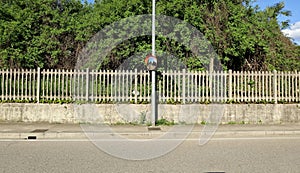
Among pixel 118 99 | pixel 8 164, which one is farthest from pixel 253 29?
pixel 8 164

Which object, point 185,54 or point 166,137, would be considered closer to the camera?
point 166,137

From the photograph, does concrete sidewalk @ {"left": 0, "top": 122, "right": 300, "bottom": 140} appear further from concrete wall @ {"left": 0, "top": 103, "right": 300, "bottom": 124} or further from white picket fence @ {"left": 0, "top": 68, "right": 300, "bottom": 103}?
white picket fence @ {"left": 0, "top": 68, "right": 300, "bottom": 103}

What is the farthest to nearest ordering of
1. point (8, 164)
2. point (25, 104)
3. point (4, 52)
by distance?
point (4, 52) → point (25, 104) → point (8, 164)

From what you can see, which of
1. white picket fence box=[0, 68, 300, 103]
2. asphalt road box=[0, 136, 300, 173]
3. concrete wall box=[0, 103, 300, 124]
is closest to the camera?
asphalt road box=[0, 136, 300, 173]

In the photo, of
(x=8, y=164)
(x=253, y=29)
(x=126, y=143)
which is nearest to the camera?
(x=8, y=164)

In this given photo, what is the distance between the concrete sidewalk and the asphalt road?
698 millimetres

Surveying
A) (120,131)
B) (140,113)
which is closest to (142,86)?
(140,113)

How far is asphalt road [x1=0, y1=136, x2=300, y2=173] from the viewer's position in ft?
17.7

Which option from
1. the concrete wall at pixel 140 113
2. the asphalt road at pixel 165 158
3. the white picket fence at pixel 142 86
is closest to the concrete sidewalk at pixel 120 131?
the concrete wall at pixel 140 113

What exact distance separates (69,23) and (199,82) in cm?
719

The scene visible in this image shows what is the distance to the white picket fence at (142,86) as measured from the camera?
36.6 ft

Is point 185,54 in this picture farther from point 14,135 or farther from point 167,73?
point 14,135

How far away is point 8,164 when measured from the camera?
562 cm

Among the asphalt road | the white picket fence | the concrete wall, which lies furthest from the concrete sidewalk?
the white picket fence
